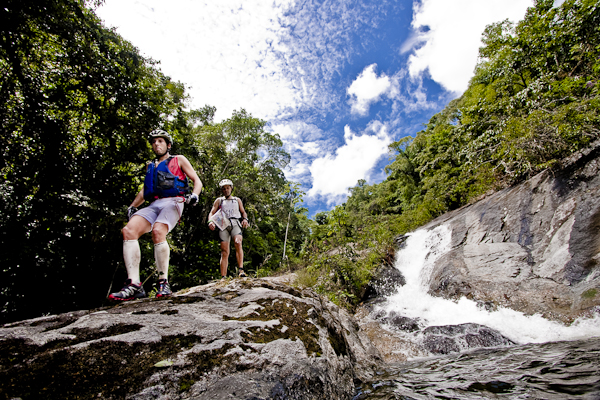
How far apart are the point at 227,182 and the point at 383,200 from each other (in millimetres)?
25275

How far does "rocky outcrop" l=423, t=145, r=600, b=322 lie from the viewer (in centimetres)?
511

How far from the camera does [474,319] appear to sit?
570cm

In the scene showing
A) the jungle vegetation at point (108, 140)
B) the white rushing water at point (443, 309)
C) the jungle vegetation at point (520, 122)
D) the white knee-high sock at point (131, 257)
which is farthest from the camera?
the jungle vegetation at point (520, 122)

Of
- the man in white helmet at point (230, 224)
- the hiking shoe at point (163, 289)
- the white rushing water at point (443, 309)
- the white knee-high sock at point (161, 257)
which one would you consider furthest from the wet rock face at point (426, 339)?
the white knee-high sock at point (161, 257)

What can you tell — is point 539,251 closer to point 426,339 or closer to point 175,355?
point 426,339

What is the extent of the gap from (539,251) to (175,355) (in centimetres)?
882

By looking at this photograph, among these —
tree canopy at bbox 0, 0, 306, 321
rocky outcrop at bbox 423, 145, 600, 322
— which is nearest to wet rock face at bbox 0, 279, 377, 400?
tree canopy at bbox 0, 0, 306, 321

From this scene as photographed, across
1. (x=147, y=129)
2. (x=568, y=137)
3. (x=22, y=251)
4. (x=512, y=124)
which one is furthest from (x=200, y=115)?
(x=568, y=137)

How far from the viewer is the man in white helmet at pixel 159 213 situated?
2.54m

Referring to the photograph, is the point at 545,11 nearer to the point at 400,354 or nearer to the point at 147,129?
the point at 400,354

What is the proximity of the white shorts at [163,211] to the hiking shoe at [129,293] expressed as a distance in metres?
0.66

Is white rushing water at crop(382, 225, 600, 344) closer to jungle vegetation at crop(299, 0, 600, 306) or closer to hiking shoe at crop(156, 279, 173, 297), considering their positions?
jungle vegetation at crop(299, 0, 600, 306)

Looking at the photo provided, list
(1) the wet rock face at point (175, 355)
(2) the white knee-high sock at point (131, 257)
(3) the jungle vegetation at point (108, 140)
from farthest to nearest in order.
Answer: (3) the jungle vegetation at point (108, 140) → (2) the white knee-high sock at point (131, 257) → (1) the wet rock face at point (175, 355)

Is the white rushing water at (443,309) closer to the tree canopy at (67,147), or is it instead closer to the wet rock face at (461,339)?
the wet rock face at (461,339)
